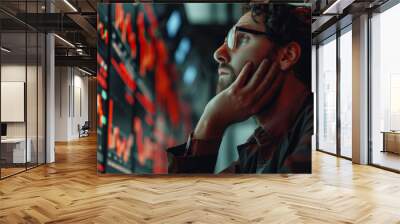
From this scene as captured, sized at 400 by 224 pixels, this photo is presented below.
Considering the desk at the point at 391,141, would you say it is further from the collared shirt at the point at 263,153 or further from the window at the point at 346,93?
the collared shirt at the point at 263,153

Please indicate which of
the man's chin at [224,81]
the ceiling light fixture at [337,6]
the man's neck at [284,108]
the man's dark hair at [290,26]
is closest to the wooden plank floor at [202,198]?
the man's neck at [284,108]

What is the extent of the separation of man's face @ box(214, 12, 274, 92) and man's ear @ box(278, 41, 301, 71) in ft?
0.69

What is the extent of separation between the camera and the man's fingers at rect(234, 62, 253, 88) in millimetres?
5996

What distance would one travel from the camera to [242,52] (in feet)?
19.9

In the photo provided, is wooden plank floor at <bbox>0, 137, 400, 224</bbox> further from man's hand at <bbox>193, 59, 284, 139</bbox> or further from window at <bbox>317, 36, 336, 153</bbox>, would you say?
window at <bbox>317, 36, 336, 153</bbox>

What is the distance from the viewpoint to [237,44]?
6102mm

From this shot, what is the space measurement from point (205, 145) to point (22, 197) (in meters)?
2.77

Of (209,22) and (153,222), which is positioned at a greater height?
(209,22)

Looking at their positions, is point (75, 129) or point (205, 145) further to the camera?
point (75, 129)

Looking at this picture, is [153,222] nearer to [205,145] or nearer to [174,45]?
[205,145]

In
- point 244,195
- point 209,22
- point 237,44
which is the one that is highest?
point 209,22

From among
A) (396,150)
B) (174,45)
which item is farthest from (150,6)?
(396,150)

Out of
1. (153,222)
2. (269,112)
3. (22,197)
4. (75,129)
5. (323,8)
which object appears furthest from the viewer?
(75,129)

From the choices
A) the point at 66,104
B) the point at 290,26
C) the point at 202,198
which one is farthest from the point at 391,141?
the point at 66,104
